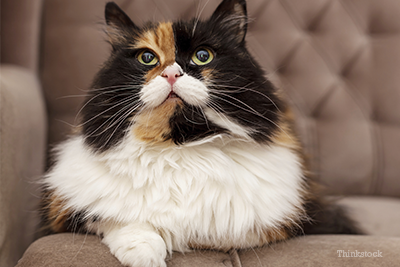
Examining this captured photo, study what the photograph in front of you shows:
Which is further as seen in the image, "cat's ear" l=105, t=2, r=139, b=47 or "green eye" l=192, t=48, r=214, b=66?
"cat's ear" l=105, t=2, r=139, b=47

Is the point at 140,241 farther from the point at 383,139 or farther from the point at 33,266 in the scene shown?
the point at 383,139

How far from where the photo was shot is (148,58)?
2.89 feet

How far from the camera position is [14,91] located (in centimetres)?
107

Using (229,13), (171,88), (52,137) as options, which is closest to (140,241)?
(171,88)

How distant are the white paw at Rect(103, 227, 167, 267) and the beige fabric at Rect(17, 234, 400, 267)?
0.08ft

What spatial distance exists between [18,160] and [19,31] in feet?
2.46

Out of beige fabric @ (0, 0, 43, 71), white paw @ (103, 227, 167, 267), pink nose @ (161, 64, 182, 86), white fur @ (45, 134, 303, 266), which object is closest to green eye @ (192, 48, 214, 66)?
pink nose @ (161, 64, 182, 86)

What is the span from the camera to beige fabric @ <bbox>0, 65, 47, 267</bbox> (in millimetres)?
914

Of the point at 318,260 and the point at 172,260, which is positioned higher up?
the point at 318,260

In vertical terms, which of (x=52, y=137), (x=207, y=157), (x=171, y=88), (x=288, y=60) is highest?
(x=288, y=60)

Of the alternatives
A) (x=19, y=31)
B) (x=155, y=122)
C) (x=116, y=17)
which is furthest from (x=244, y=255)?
(x=19, y=31)

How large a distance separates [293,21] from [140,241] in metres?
1.41

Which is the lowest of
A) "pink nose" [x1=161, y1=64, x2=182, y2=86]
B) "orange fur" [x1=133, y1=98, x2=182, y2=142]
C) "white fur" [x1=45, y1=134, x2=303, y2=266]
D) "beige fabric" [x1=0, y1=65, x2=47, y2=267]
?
"beige fabric" [x1=0, y1=65, x2=47, y2=267]

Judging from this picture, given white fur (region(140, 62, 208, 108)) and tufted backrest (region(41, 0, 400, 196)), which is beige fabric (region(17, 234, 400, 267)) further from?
tufted backrest (region(41, 0, 400, 196))
